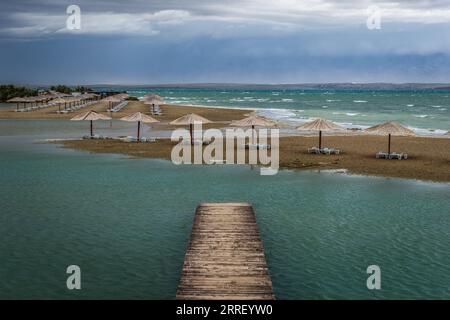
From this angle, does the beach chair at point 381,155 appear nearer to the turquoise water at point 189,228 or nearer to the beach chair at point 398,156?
the beach chair at point 398,156

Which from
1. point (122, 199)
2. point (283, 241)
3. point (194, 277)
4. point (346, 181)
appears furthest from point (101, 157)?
point (194, 277)

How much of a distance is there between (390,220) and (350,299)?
572 cm

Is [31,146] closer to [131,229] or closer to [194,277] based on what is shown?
[131,229]

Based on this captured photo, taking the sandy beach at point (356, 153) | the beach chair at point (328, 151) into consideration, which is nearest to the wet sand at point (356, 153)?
the sandy beach at point (356, 153)

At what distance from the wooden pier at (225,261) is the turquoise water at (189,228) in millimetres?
513

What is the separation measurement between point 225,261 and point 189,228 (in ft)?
12.2

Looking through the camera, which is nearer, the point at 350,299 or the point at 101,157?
the point at 350,299

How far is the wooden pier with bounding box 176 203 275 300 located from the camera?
908 cm

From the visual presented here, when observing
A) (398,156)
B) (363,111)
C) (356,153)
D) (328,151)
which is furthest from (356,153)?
(363,111)

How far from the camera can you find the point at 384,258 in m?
11.8

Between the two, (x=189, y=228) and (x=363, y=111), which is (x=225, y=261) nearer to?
(x=189, y=228)

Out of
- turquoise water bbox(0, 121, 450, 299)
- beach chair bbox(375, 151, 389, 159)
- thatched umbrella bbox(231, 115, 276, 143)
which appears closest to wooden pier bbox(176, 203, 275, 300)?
turquoise water bbox(0, 121, 450, 299)

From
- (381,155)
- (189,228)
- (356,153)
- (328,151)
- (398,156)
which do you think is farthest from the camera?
(356,153)

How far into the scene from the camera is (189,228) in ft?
46.4
